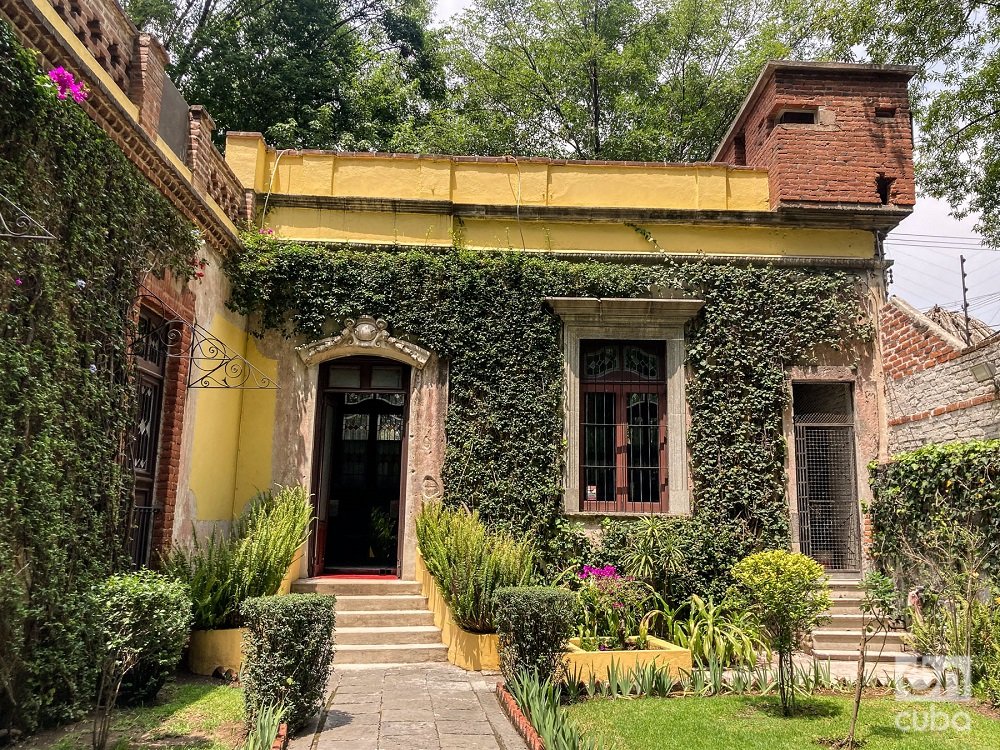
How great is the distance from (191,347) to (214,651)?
118 inches

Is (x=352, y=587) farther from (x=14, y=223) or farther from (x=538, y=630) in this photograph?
(x=14, y=223)

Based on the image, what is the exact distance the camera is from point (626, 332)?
9656mm

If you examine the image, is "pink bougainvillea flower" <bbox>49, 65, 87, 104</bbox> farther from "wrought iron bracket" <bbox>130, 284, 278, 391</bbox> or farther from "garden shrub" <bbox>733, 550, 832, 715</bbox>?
"garden shrub" <bbox>733, 550, 832, 715</bbox>

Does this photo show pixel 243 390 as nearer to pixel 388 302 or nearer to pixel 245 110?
pixel 388 302

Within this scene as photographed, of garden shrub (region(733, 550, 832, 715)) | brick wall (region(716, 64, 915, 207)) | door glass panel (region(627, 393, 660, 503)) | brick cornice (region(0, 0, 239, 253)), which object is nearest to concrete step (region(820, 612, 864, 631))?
door glass panel (region(627, 393, 660, 503))

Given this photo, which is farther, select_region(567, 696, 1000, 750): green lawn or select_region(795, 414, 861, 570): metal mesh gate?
select_region(795, 414, 861, 570): metal mesh gate

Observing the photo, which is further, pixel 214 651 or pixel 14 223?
pixel 214 651

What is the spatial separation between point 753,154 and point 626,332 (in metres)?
3.44

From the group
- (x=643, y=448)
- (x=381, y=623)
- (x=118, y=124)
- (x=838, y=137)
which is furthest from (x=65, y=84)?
(x=838, y=137)

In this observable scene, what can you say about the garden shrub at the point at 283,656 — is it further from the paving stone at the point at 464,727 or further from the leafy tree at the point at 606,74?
the leafy tree at the point at 606,74

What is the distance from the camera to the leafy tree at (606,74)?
18.6 meters

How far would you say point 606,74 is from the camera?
768 inches

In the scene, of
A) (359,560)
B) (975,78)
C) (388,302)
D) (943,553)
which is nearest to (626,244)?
(388,302)

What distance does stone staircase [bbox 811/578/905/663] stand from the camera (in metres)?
8.19
